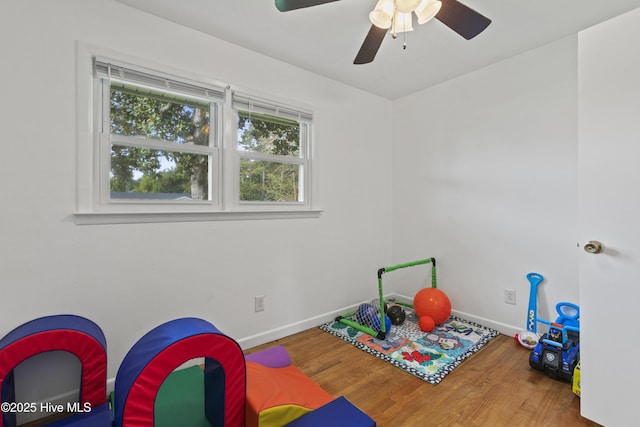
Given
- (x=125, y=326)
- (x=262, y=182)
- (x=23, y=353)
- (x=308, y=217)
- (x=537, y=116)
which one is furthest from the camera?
(x=308, y=217)

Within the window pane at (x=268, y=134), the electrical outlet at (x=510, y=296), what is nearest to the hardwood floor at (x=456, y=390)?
the electrical outlet at (x=510, y=296)

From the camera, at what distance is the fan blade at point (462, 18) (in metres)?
1.40

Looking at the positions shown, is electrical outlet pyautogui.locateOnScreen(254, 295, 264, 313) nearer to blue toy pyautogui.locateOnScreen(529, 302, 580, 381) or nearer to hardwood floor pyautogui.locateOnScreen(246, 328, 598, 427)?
hardwood floor pyautogui.locateOnScreen(246, 328, 598, 427)

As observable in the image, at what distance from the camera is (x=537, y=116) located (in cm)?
243

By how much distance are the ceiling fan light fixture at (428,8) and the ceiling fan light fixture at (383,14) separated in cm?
13

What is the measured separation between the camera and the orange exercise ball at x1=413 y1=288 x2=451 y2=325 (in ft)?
8.81

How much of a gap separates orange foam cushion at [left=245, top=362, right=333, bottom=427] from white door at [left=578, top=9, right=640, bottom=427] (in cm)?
139

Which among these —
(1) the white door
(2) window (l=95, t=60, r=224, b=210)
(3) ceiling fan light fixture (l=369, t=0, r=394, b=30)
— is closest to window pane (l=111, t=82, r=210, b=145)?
(2) window (l=95, t=60, r=224, b=210)

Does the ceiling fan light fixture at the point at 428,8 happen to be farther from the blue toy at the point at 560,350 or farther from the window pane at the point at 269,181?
the blue toy at the point at 560,350

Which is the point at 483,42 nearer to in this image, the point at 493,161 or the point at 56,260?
the point at 493,161

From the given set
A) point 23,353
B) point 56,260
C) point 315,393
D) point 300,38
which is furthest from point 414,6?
point 23,353

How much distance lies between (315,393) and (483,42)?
8.99 feet

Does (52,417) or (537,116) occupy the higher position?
(537,116)

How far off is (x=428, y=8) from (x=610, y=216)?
1330mm
